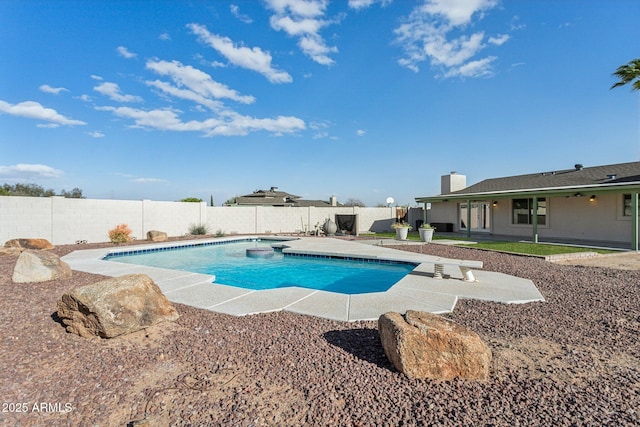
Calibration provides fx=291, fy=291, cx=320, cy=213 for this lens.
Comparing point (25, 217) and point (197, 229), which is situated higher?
point (25, 217)

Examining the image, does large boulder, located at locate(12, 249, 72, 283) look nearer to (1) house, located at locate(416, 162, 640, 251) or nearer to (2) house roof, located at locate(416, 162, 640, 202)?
(1) house, located at locate(416, 162, 640, 251)

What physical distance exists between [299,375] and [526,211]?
1712 centimetres

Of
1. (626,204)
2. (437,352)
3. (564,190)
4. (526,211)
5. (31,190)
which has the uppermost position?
(31,190)

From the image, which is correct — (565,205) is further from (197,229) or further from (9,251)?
(9,251)

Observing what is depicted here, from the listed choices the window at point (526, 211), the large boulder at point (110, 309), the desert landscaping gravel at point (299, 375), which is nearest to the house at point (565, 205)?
the window at point (526, 211)

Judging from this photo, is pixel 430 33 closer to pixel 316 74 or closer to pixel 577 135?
pixel 316 74

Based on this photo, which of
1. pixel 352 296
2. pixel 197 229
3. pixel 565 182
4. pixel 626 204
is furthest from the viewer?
pixel 197 229

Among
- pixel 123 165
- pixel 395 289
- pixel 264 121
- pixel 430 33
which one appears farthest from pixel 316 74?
pixel 123 165

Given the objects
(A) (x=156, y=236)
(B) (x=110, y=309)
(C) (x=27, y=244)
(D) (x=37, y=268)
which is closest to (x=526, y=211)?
(B) (x=110, y=309)

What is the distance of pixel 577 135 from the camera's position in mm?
15922

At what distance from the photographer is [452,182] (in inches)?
811

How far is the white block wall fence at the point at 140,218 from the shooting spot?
11.6m

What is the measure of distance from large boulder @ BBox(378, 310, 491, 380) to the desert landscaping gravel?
0.32ft

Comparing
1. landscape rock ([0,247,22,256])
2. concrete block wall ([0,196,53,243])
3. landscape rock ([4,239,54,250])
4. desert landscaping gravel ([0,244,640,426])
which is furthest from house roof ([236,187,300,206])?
desert landscaping gravel ([0,244,640,426])
